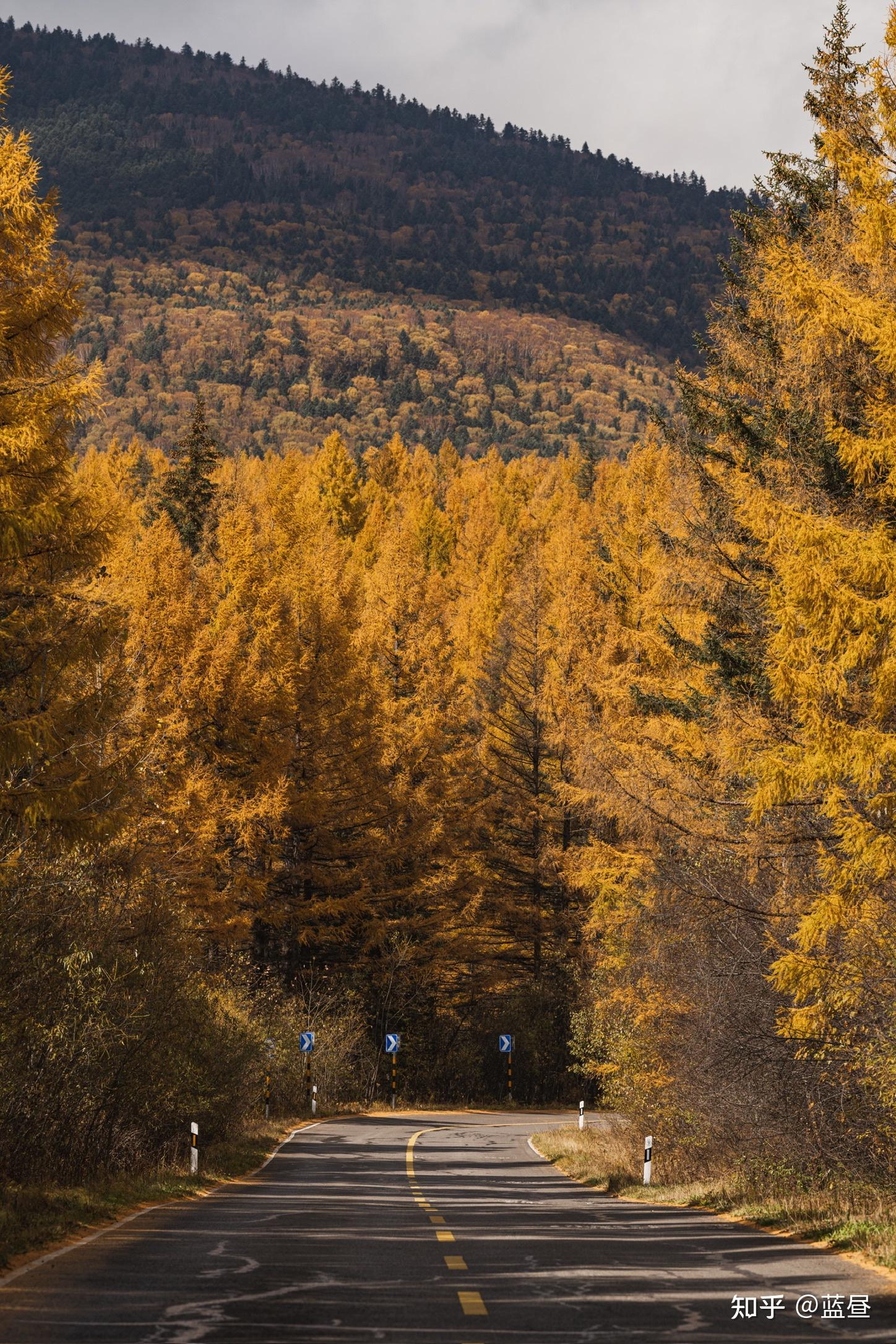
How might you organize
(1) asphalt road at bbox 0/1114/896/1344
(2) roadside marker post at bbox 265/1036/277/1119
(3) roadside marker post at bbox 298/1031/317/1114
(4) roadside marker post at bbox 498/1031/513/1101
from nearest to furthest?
(1) asphalt road at bbox 0/1114/896/1344 → (2) roadside marker post at bbox 265/1036/277/1119 → (3) roadside marker post at bbox 298/1031/317/1114 → (4) roadside marker post at bbox 498/1031/513/1101

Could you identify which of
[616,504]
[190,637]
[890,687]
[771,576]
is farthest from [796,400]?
[616,504]

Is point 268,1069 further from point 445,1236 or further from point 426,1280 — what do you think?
point 426,1280

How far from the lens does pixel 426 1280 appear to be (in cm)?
991

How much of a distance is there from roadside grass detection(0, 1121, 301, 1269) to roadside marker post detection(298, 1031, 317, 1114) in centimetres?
1190

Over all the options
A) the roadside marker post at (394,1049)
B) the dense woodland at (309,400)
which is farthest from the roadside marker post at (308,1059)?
the dense woodland at (309,400)

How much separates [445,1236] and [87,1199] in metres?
3.85

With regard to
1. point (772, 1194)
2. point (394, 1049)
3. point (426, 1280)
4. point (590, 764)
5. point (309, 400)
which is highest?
point (309, 400)

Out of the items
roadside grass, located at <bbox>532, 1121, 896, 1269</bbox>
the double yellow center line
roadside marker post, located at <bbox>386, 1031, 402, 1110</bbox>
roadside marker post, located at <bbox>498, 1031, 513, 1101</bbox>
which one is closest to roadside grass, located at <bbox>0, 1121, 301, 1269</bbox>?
the double yellow center line

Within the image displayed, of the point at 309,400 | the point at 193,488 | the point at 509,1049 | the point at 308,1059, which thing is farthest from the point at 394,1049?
the point at 309,400

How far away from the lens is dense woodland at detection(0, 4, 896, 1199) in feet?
45.9

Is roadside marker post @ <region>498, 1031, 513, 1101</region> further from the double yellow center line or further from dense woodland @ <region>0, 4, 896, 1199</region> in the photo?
the double yellow center line

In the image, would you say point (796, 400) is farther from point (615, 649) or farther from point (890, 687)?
point (615, 649)

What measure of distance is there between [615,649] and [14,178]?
28458 mm

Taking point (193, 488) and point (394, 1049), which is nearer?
point (394, 1049)
